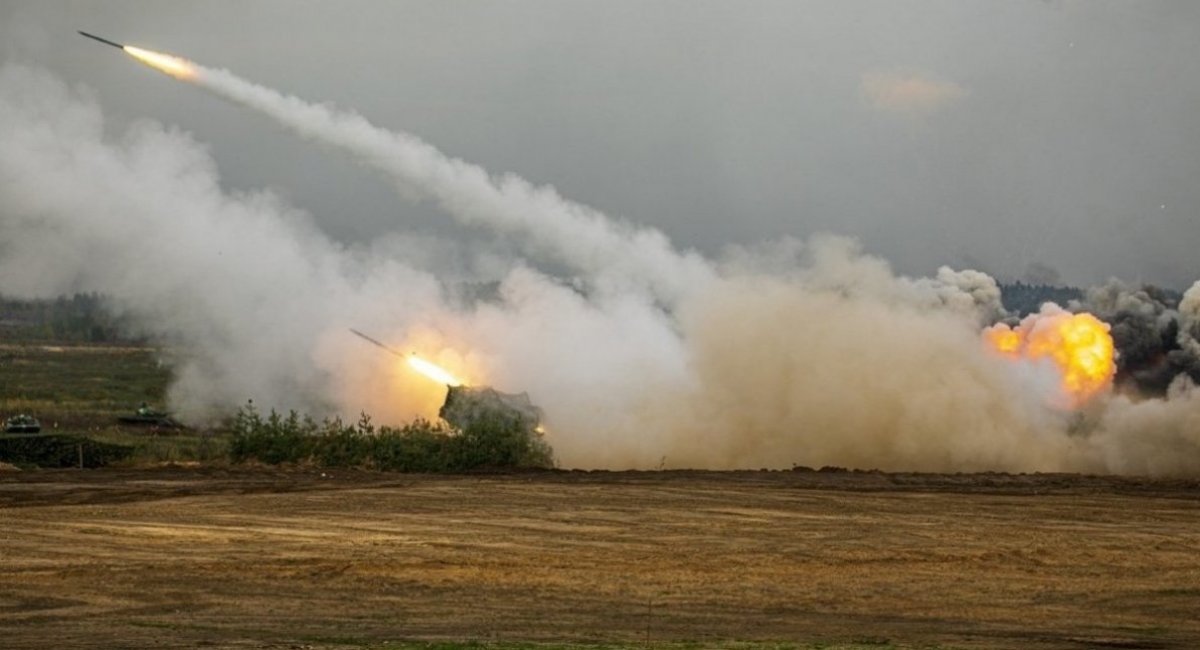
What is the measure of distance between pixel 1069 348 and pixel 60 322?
367 ft

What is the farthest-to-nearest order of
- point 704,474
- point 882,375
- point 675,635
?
point 882,375 → point 704,474 → point 675,635

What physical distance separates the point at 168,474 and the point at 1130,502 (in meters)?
19.3

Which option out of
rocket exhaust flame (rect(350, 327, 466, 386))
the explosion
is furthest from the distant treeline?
the explosion

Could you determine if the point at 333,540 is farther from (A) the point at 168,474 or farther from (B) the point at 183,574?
(A) the point at 168,474

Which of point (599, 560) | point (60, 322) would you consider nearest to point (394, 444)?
point (599, 560)

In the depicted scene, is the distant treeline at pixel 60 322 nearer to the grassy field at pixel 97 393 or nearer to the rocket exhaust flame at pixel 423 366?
the grassy field at pixel 97 393

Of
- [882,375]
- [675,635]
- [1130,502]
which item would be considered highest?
[882,375]

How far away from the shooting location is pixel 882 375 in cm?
3797

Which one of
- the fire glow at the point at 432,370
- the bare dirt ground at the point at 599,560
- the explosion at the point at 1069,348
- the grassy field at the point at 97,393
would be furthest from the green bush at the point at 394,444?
the explosion at the point at 1069,348

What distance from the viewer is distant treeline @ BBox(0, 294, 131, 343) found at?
4788 inches

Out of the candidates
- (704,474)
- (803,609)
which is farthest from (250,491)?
(803,609)

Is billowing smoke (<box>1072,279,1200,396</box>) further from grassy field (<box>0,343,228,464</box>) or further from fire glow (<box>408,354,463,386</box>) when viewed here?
grassy field (<box>0,343,228,464</box>)

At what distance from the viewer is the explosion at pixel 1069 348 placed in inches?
1524

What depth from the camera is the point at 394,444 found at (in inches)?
1502
